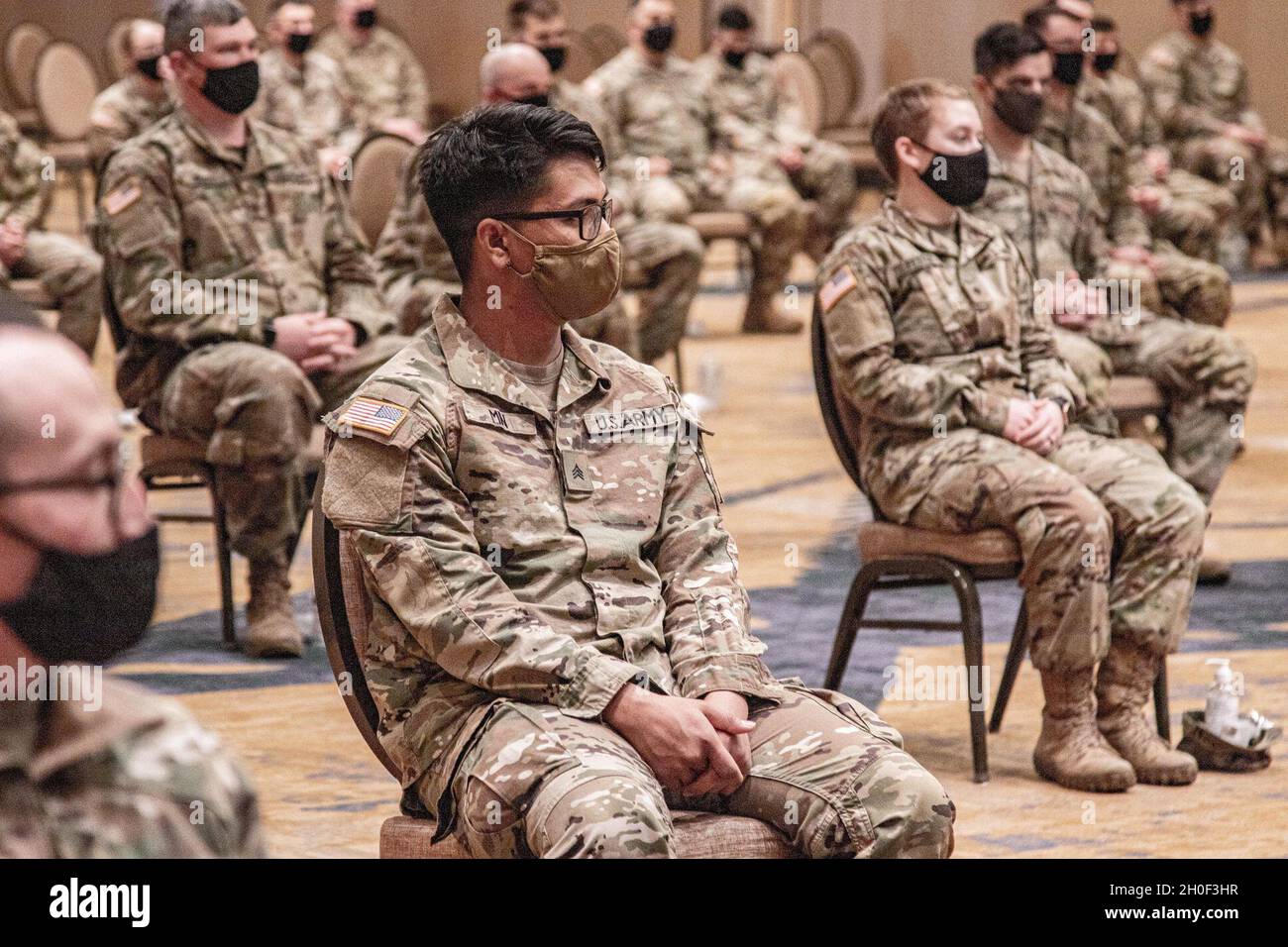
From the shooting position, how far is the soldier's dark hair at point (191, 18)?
4793 mm

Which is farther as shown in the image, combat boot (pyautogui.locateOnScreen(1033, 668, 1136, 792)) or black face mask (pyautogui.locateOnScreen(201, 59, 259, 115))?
black face mask (pyautogui.locateOnScreen(201, 59, 259, 115))

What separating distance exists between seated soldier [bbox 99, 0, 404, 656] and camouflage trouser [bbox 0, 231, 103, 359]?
6.53 ft

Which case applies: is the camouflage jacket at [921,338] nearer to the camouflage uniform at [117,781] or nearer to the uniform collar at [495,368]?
the uniform collar at [495,368]

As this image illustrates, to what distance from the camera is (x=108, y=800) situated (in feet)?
4.07

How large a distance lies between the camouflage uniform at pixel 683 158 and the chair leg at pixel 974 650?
18.0 ft

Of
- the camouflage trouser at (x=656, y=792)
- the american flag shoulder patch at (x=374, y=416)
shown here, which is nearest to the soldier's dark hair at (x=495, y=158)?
the american flag shoulder patch at (x=374, y=416)

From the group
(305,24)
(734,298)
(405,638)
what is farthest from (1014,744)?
(734,298)

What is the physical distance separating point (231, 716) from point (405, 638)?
188 centimetres

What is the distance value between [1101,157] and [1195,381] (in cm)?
87

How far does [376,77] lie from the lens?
11305mm

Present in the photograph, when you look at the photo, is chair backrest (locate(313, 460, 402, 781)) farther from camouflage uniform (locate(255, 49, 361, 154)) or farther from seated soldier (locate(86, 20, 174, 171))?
camouflage uniform (locate(255, 49, 361, 154))

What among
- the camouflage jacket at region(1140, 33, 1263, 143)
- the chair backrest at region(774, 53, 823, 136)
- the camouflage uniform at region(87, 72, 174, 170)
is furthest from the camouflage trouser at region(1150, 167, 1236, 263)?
the chair backrest at region(774, 53, 823, 136)

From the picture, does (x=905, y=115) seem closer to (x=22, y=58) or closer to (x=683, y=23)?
(x=22, y=58)

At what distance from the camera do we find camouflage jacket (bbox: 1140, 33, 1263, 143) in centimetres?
1082
